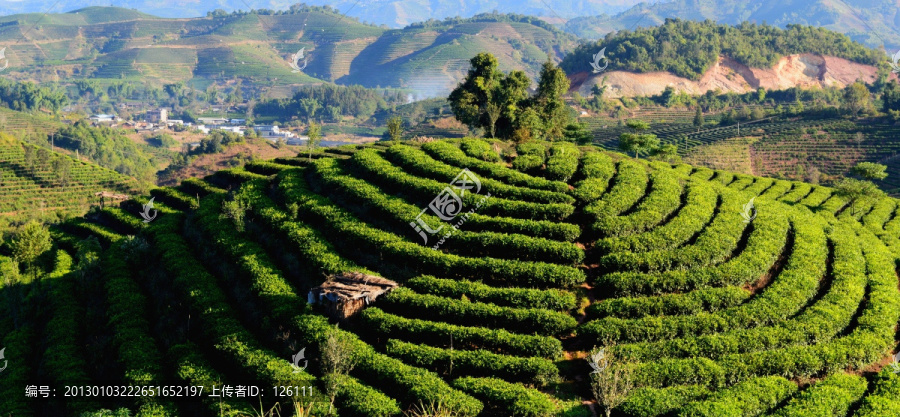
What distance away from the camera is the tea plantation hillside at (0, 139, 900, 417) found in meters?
18.8

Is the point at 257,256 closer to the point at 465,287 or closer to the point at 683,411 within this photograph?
the point at 465,287

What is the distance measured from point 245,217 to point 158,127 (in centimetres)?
18841

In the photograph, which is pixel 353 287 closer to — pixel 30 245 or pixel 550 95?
pixel 30 245

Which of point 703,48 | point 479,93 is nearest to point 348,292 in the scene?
point 479,93

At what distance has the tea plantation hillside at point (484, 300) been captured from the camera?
1875cm

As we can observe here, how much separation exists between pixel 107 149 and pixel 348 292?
432 feet

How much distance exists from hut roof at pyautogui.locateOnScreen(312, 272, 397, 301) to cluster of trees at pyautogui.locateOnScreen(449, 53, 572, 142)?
74.5 feet

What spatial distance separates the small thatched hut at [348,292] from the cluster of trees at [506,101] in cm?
2282

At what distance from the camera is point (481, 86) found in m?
45.3

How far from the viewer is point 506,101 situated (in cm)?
4462

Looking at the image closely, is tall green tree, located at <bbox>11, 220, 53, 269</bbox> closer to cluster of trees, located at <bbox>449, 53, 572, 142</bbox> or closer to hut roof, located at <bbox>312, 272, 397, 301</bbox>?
hut roof, located at <bbox>312, 272, 397, 301</bbox>

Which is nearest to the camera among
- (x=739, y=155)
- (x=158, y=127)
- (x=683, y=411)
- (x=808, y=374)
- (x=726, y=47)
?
(x=683, y=411)

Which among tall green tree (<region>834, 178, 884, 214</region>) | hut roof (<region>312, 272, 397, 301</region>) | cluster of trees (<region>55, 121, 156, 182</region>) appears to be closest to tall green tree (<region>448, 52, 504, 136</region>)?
hut roof (<region>312, 272, 397, 301</region>)

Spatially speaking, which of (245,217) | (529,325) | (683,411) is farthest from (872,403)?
(245,217)
